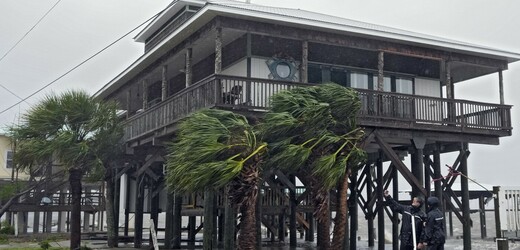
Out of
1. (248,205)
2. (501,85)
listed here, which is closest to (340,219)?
(248,205)

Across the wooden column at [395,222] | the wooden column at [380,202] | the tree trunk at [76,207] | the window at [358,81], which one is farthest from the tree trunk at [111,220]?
the wooden column at [395,222]

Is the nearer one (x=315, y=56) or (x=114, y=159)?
(x=315, y=56)

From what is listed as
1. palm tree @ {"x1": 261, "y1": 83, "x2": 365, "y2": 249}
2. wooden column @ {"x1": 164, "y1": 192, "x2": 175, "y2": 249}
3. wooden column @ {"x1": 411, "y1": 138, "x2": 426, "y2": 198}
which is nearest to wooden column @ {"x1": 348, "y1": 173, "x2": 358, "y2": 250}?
wooden column @ {"x1": 411, "y1": 138, "x2": 426, "y2": 198}

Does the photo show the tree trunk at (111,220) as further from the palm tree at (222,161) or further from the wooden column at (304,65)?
the palm tree at (222,161)

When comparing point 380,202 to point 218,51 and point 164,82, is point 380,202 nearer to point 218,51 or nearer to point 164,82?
point 218,51

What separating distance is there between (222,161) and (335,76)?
291 inches

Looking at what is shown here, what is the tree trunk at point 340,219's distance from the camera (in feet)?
48.2

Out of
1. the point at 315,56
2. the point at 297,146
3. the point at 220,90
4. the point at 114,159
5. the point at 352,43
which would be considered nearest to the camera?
the point at 297,146

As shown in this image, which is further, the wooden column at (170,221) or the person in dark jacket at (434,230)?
the wooden column at (170,221)

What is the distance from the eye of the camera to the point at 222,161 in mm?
13516

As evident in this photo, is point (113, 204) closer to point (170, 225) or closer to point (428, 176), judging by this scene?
point (170, 225)

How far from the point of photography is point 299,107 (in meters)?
14.7

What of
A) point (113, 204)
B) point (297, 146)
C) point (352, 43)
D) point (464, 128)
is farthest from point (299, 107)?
point (113, 204)

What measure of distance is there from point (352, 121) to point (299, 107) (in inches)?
58.9
